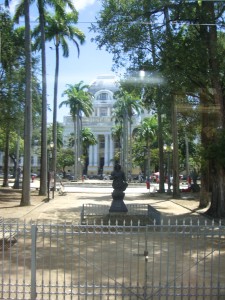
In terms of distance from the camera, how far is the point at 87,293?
6668 millimetres

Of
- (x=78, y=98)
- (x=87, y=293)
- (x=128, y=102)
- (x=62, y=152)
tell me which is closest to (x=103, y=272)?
(x=87, y=293)

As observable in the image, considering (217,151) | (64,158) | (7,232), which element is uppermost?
(217,151)

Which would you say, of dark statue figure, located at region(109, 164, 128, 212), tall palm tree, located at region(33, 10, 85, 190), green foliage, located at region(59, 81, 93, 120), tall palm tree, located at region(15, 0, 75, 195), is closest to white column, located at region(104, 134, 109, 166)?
green foliage, located at region(59, 81, 93, 120)

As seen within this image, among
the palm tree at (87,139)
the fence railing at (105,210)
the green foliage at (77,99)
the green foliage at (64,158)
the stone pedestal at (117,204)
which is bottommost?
the fence railing at (105,210)

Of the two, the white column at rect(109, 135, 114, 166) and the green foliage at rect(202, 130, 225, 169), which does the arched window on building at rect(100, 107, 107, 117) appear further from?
the green foliage at rect(202, 130, 225, 169)

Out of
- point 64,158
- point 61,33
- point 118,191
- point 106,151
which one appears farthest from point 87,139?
point 118,191

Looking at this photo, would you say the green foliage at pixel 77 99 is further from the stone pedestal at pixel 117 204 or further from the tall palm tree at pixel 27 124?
the stone pedestal at pixel 117 204

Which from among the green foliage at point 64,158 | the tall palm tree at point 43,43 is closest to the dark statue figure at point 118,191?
the tall palm tree at point 43,43

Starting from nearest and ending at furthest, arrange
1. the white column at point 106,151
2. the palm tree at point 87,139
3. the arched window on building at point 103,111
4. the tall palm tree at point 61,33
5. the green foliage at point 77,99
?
the tall palm tree at point 61,33
the green foliage at point 77,99
the palm tree at point 87,139
the white column at point 106,151
the arched window on building at point 103,111

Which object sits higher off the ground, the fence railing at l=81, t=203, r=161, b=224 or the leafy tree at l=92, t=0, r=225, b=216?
the leafy tree at l=92, t=0, r=225, b=216

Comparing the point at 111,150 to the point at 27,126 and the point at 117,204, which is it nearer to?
the point at 27,126

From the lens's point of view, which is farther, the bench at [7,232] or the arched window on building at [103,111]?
the arched window on building at [103,111]

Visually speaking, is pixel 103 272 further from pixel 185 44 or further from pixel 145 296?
pixel 185 44

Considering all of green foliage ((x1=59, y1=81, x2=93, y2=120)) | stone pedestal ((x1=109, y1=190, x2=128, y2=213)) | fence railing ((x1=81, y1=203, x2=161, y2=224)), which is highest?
green foliage ((x1=59, y1=81, x2=93, y2=120))
